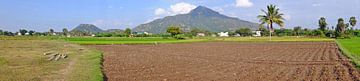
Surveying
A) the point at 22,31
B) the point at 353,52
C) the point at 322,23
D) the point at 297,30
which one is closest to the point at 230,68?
the point at 353,52

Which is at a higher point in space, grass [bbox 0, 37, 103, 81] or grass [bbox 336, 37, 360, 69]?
grass [bbox 0, 37, 103, 81]

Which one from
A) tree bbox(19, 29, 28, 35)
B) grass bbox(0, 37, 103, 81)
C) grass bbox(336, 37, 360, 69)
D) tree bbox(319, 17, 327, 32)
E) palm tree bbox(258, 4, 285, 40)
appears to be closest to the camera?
grass bbox(0, 37, 103, 81)

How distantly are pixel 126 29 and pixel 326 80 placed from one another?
15017 centimetres

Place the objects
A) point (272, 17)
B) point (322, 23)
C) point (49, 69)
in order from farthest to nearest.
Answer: point (322, 23) < point (272, 17) < point (49, 69)

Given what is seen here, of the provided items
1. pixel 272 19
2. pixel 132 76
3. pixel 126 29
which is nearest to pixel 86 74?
pixel 132 76

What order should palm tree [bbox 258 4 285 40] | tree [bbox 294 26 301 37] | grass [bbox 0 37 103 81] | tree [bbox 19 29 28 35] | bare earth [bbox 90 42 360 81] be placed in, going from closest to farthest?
grass [bbox 0 37 103 81], bare earth [bbox 90 42 360 81], palm tree [bbox 258 4 285 40], tree [bbox 294 26 301 37], tree [bbox 19 29 28 35]

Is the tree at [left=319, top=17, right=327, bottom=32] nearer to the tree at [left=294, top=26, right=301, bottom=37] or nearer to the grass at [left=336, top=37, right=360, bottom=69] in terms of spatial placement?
the tree at [left=294, top=26, right=301, bottom=37]

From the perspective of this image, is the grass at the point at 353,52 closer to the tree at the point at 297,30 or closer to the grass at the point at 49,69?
the grass at the point at 49,69

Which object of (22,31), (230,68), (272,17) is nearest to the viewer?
(230,68)

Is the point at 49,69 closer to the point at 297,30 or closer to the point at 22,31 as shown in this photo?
the point at 297,30

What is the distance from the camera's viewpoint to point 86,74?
13.9 m

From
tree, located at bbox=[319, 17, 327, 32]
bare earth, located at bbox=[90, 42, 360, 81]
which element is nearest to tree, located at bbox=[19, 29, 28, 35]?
tree, located at bbox=[319, 17, 327, 32]

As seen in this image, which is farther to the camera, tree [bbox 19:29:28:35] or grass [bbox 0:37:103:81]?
tree [bbox 19:29:28:35]

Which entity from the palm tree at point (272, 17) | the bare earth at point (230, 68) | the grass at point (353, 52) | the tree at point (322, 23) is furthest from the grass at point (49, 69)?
the tree at point (322, 23)
